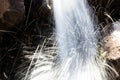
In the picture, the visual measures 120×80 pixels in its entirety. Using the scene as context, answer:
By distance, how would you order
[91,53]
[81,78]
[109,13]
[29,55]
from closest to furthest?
1. [81,78]
2. [91,53]
3. [29,55]
4. [109,13]

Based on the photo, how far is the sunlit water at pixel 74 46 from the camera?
2.18 meters

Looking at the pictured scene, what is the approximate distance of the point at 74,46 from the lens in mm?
2383

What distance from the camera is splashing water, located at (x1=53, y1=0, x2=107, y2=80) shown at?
2174 mm

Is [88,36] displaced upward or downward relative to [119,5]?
downward

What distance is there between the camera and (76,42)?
2.41m

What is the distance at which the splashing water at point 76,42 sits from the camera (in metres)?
2.17

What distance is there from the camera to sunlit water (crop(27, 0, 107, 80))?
2180mm

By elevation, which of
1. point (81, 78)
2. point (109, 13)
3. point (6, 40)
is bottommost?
point (81, 78)

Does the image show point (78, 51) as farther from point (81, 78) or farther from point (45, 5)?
point (45, 5)

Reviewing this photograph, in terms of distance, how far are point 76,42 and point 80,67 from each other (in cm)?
25

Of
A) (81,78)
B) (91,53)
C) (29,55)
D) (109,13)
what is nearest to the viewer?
(81,78)

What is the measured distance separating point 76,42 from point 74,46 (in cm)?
4

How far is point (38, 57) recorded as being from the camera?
241 centimetres

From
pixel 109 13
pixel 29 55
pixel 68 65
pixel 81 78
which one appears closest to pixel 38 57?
pixel 29 55
